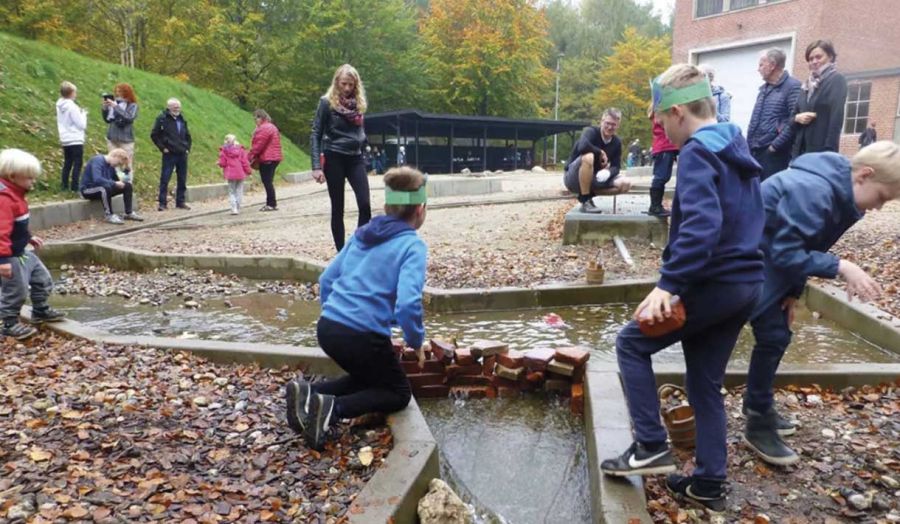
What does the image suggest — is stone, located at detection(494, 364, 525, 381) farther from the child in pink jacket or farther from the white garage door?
→ the white garage door

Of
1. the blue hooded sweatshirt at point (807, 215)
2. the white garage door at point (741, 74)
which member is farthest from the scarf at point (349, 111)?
the white garage door at point (741, 74)

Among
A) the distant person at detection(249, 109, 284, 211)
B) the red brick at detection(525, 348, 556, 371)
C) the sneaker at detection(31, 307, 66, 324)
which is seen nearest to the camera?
the red brick at detection(525, 348, 556, 371)

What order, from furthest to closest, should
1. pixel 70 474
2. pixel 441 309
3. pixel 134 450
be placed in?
pixel 441 309, pixel 134 450, pixel 70 474

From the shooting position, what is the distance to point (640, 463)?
246 cm

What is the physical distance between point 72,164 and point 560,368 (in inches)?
423

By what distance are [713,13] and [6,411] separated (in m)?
31.9

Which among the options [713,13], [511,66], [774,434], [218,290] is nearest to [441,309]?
[218,290]

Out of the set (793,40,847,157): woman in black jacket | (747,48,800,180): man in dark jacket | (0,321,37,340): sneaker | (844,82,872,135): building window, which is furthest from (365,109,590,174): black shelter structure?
(0,321,37,340): sneaker

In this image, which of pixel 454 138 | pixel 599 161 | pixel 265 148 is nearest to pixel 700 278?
pixel 599 161

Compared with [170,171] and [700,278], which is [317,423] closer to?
[700,278]

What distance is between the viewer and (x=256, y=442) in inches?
114

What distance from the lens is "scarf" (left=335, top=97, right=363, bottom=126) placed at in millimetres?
6242

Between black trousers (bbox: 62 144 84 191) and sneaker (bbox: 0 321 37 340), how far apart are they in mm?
7522

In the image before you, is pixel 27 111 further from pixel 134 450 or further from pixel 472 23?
pixel 472 23
